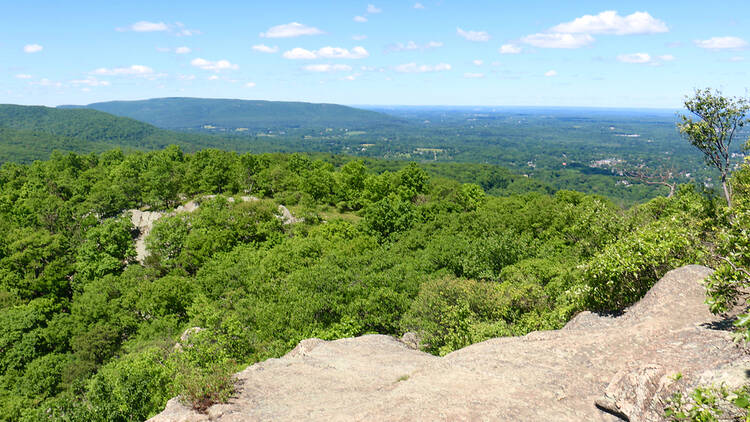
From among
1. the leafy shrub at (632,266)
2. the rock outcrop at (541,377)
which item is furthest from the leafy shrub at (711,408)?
the leafy shrub at (632,266)

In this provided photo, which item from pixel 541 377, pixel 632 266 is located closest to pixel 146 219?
pixel 541 377

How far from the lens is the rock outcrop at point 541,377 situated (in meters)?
12.5

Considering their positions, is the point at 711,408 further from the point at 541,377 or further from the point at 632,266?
the point at 632,266

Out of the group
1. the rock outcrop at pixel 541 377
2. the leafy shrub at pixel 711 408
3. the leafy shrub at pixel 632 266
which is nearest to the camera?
the leafy shrub at pixel 711 408

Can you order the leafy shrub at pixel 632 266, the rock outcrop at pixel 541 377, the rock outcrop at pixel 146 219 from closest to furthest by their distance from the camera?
the rock outcrop at pixel 541 377 → the leafy shrub at pixel 632 266 → the rock outcrop at pixel 146 219

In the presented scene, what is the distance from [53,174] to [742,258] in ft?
439

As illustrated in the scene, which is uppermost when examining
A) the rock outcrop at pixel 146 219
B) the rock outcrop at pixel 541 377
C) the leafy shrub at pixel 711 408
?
the leafy shrub at pixel 711 408

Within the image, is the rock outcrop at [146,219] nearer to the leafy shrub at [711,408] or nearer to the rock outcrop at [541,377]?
the rock outcrop at [541,377]

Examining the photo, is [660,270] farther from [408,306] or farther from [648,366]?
[408,306]

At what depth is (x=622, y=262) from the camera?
1900 centimetres

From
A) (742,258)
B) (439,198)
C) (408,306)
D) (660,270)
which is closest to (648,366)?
(742,258)

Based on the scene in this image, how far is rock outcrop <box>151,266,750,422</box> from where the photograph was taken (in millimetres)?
12484

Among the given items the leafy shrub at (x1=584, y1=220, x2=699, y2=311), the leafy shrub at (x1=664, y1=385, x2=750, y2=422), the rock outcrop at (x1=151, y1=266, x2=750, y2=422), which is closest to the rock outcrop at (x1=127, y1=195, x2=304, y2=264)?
the rock outcrop at (x1=151, y1=266, x2=750, y2=422)

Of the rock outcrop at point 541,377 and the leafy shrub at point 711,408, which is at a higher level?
the leafy shrub at point 711,408
